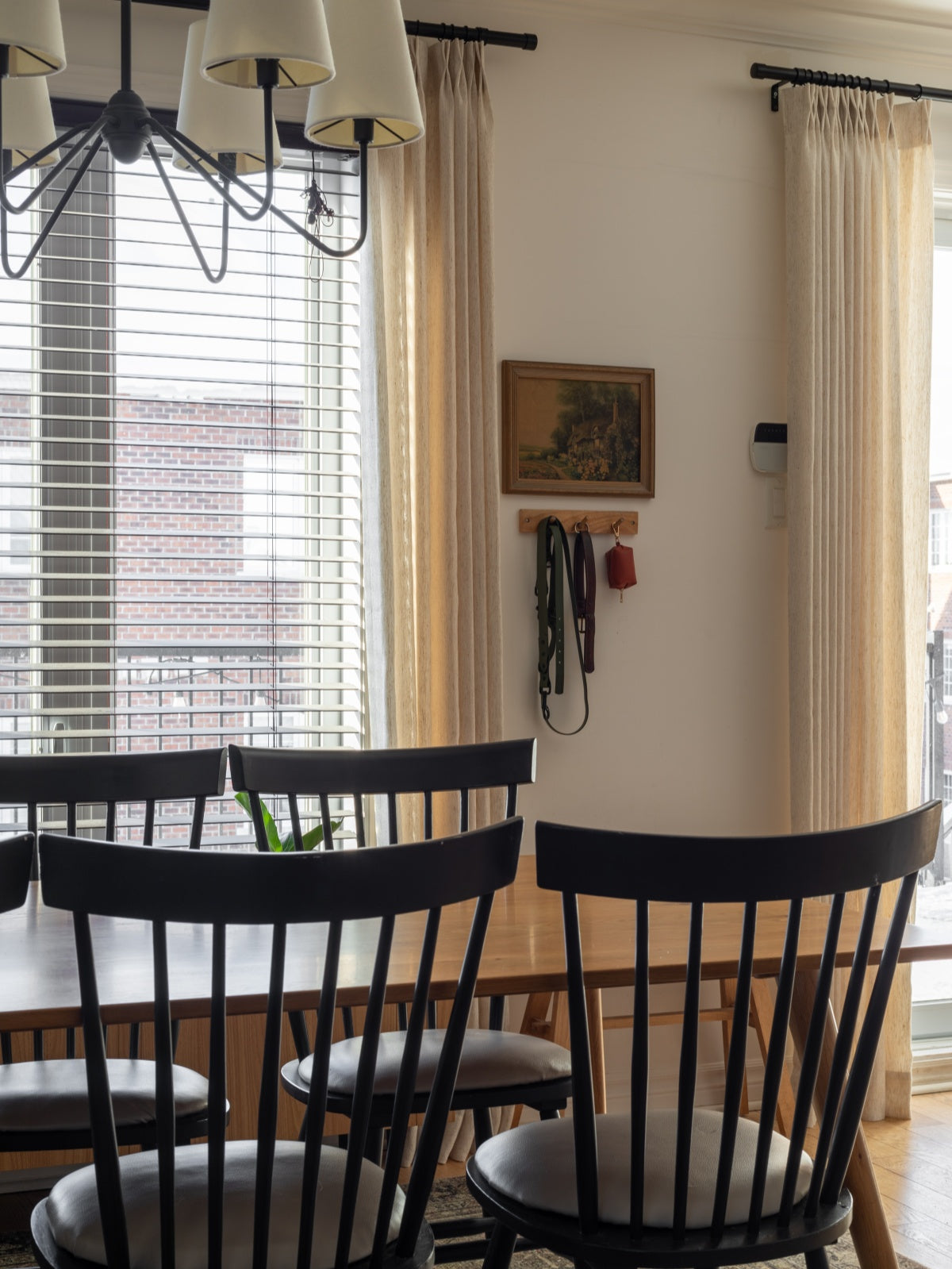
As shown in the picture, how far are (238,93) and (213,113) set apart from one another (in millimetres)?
51

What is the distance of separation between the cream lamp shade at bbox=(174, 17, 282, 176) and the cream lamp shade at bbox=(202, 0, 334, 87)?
40 centimetres

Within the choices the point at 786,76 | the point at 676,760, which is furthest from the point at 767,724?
the point at 786,76

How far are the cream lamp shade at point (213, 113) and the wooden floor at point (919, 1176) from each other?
2.38 meters

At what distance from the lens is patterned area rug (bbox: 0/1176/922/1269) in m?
2.52

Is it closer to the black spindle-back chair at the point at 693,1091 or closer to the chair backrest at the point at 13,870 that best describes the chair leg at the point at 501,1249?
the black spindle-back chair at the point at 693,1091

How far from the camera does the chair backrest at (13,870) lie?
128 centimetres

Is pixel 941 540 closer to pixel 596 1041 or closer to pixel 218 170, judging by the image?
pixel 596 1041

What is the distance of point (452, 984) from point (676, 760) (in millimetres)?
1896

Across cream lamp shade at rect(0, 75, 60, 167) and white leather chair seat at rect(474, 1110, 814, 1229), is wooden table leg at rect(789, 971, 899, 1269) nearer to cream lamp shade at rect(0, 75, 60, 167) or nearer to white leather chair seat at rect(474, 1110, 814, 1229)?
white leather chair seat at rect(474, 1110, 814, 1229)

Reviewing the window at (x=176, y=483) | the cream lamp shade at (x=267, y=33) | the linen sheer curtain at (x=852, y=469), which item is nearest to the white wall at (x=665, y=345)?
the linen sheer curtain at (x=852, y=469)

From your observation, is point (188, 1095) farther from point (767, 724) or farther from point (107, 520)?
point (767, 724)

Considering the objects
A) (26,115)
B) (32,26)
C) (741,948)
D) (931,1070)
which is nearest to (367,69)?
(32,26)

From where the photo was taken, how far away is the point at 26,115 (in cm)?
197

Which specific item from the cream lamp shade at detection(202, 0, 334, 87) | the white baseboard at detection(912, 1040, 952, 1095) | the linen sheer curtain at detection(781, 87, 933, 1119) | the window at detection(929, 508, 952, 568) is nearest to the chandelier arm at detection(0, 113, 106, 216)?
the cream lamp shade at detection(202, 0, 334, 87)
